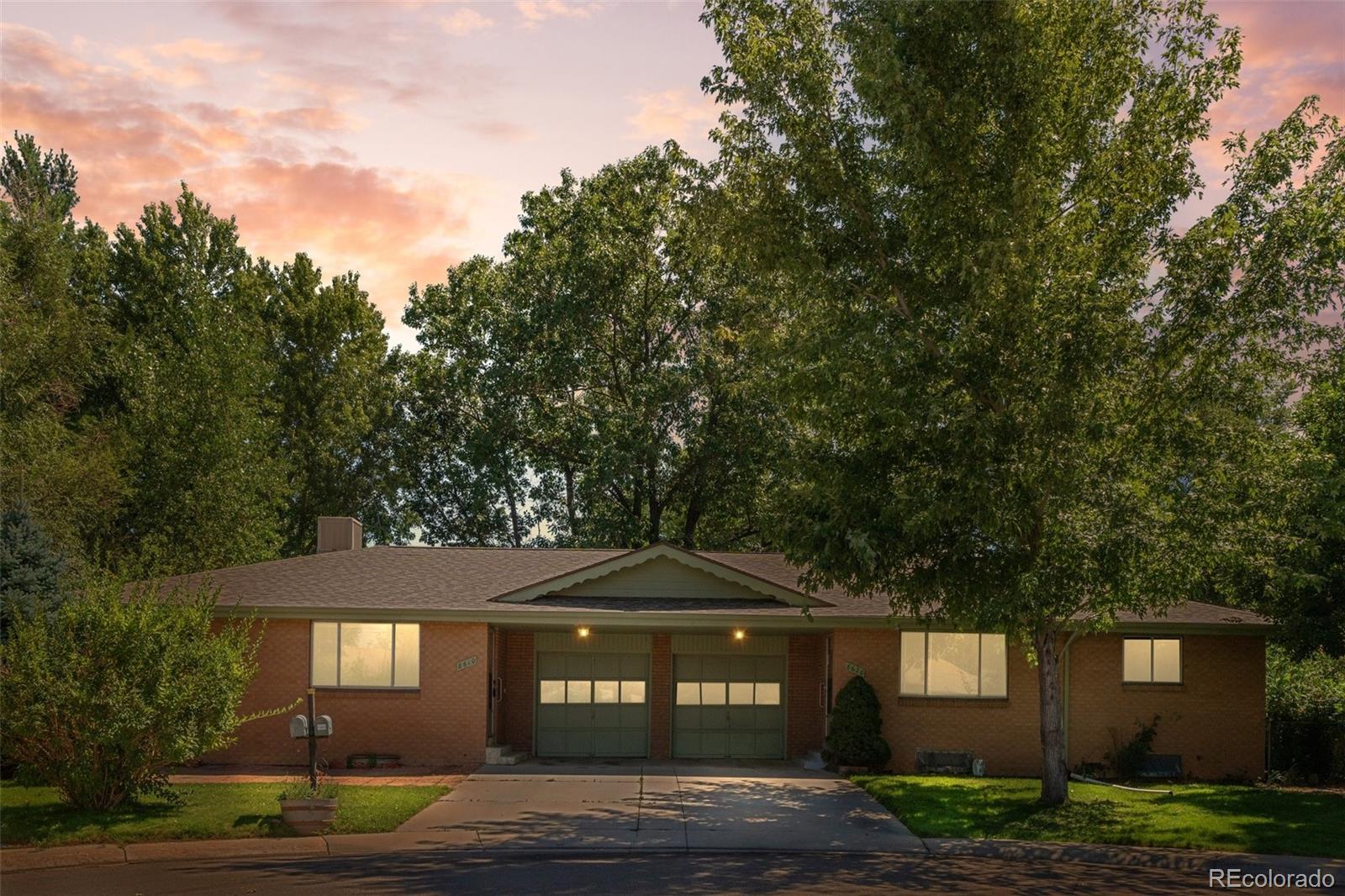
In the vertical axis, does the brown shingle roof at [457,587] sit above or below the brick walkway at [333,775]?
above

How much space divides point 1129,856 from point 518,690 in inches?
572

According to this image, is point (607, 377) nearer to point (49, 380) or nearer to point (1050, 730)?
point (49, 380)

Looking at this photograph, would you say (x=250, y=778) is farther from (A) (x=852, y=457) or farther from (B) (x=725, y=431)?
(B) (x=725, y=431)

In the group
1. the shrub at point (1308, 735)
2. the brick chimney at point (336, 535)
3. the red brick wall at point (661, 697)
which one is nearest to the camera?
the shrub at point (1308, 735)

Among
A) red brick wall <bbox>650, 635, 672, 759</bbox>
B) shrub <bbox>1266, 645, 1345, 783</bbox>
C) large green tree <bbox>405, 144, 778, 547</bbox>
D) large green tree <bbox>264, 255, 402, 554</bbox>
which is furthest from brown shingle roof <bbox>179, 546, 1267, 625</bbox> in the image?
large green tree <bbox>264, 255, 402, 554</bbox>

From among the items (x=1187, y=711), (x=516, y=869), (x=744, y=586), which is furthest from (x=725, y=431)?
(x=516, y=869)

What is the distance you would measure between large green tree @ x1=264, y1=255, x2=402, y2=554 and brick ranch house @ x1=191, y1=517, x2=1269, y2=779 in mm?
22035

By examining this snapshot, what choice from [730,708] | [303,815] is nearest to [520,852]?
[303,815]

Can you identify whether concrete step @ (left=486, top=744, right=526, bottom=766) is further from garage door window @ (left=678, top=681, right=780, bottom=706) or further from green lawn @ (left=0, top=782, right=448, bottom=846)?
green lawn @ (left=0, top=782, right=448, bottom=846)

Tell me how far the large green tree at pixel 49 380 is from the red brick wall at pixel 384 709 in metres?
8.35

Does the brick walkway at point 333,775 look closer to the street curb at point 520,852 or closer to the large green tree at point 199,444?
the street curb at point 520,852

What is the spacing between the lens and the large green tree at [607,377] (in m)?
41.1

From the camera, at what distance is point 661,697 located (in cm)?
2809

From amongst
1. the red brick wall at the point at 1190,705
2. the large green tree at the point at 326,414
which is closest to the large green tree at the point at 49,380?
the large green tree at the point at 326,414
